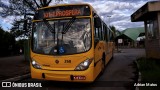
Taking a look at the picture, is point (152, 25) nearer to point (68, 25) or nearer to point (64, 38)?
point (68, 25)

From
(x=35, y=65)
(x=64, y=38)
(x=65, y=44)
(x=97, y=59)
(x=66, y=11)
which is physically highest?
(x=66, y=11)

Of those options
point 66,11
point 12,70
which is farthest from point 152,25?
point 66,11

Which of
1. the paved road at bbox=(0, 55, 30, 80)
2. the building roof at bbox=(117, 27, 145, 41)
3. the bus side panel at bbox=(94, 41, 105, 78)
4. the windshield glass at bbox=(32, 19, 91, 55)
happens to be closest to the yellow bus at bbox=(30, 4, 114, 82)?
the windshield glass at bbox=(32, 19, 91, 55)

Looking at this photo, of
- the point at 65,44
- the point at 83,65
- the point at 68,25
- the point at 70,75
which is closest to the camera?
the point at 70,75

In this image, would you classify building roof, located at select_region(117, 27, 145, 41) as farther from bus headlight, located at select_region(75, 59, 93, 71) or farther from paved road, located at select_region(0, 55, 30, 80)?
bus headlight, located at select_region(75, 59, 93, 71)

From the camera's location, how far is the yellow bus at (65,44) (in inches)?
394

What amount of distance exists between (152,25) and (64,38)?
1184 cm

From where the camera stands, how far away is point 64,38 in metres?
10.4

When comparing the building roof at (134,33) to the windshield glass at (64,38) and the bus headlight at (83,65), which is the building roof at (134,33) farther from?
the bus headlight at (83,65)

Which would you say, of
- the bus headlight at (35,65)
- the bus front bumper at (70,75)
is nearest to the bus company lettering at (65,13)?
the bus headlight at (35,65)

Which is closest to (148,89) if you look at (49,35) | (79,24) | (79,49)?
(79,49)

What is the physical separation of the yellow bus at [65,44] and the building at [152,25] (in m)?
8.15

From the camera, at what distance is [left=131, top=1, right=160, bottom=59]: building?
1792 centimetres

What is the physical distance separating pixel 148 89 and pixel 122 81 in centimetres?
289
